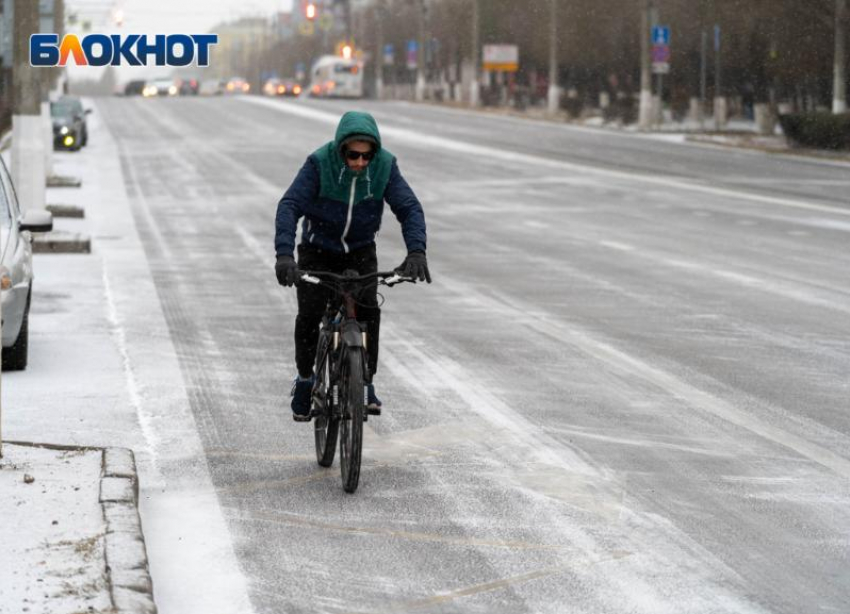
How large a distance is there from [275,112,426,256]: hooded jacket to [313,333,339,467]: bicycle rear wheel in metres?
0.48

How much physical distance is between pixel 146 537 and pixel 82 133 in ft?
140

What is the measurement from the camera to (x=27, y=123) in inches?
815

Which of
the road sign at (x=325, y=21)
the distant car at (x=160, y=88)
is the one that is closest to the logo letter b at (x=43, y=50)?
the distant car at (x=160, y=88)

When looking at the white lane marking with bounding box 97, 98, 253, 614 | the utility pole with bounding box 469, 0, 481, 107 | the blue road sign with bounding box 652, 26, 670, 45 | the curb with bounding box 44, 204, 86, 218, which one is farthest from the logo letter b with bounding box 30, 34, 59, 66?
the utility pole with bounding box 469, 0, 481, 107

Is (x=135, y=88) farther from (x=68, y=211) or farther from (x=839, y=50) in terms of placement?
(x=68, y=211)

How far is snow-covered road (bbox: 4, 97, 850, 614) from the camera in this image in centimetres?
634

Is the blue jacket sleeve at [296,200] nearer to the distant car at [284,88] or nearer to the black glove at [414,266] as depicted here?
the black glove at [414,266]

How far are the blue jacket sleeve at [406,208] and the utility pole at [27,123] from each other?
13.1 metres

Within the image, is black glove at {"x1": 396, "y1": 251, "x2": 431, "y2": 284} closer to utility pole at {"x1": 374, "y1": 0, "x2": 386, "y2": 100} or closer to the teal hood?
the teal hood

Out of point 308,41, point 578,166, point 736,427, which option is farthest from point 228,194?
point 308,41

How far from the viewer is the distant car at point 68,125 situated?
45625 mm

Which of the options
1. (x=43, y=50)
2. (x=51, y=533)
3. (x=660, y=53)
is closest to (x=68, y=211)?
(x=43, y=50)

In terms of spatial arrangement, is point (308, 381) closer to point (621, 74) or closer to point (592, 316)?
point (592, 316)

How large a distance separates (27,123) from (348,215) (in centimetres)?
1349
